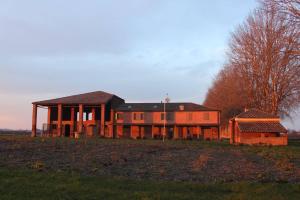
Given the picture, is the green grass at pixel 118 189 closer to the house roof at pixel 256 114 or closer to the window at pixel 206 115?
the house roof at pixel 256 114

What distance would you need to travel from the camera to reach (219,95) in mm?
69375

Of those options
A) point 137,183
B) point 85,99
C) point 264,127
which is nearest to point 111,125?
point 85,99

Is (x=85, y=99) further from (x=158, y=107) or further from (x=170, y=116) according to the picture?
(x=170, y=116)

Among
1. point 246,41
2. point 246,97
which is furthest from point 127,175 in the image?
point 246,97

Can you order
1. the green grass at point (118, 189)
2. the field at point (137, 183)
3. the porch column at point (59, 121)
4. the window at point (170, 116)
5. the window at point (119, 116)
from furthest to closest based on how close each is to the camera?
the window at point (119, 116) < the window at point (170, 116) < the porch column at point (59, 121) < the field at point (137, 183) < the green grass at point (118, 189)

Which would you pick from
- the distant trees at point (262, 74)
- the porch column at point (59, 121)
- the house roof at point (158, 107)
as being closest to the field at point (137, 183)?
the distant trees at point (262, 74)

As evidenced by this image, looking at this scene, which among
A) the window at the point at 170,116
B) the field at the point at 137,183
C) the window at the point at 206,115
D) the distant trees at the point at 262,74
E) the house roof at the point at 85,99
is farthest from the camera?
the window at the point at 170,116

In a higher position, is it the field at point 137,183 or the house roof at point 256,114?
the house roof at point 256,114

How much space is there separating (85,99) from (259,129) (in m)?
29.7

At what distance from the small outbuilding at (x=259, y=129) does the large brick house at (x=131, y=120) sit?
12.9 m

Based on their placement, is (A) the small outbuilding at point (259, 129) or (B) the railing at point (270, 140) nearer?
(B) the railing at point (270, 140)

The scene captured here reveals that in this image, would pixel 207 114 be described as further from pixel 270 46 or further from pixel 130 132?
pixel 270 46

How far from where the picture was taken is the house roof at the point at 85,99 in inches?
2650

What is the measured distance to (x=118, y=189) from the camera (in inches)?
462
